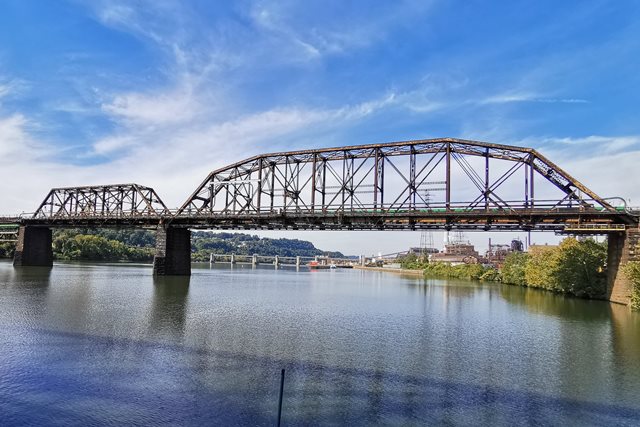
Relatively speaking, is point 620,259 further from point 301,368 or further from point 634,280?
point 301,368

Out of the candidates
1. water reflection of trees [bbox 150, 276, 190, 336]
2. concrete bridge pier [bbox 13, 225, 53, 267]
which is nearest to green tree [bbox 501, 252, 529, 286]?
water reflection of trees [bbox 150, 276, 190, 336]

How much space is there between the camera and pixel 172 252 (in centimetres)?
8431

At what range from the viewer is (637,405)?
61.6ft

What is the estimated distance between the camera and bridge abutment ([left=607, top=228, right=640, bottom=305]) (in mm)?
52938

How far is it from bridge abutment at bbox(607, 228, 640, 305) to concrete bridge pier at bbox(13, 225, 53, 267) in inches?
4352

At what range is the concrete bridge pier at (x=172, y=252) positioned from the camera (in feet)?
268

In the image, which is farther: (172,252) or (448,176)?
(172,252)

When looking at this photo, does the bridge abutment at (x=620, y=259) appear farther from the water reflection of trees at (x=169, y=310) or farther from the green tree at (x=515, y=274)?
the water reflection of trees at (x=169, y=310)

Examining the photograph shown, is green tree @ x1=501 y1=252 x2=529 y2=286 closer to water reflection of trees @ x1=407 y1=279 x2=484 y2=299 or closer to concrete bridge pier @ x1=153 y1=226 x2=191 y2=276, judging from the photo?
water reflection of trees @ x1=407 y1=279 x2=484 y2=299

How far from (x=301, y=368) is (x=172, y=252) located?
222 feet

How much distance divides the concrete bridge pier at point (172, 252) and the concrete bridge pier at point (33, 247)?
3957 cm

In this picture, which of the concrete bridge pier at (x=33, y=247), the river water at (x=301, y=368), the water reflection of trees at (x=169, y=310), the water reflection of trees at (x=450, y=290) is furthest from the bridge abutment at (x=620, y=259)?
the concrete bridge pier at (x=33, y=247)

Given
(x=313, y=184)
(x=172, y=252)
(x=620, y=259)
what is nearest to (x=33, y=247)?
(x=172, y=252)

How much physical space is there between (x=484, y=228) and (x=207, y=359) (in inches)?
2008
